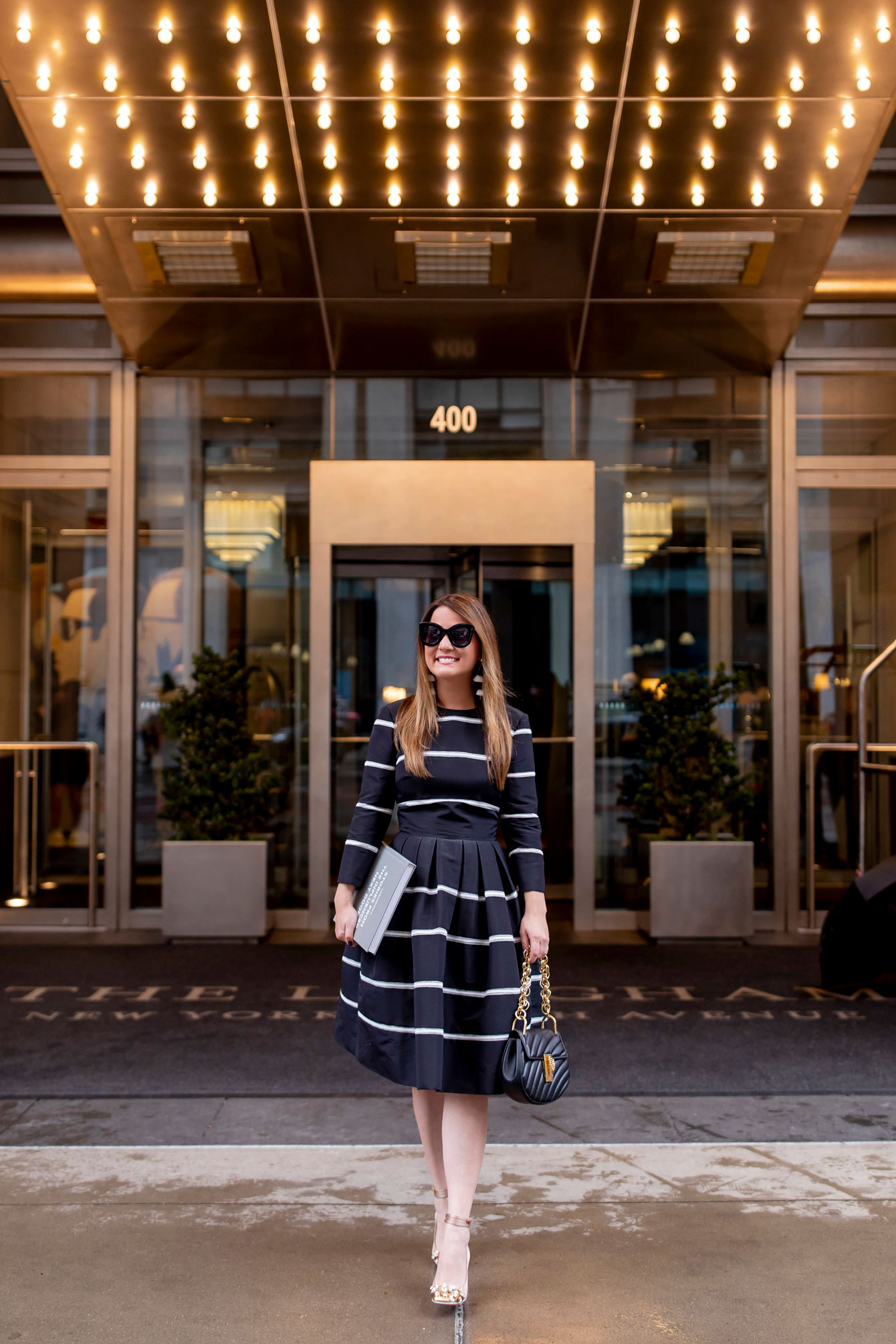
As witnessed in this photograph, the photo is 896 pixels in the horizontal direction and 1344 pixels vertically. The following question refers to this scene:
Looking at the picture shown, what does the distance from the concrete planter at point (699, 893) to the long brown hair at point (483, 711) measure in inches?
189

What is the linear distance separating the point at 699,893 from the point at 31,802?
4734mm

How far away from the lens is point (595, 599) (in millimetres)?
8188

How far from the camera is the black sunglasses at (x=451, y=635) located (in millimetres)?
3018

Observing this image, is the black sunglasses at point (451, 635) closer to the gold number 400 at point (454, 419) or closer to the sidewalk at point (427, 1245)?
the sidewalk at point (427, 1245)

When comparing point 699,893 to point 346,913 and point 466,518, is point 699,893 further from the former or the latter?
point 346,913

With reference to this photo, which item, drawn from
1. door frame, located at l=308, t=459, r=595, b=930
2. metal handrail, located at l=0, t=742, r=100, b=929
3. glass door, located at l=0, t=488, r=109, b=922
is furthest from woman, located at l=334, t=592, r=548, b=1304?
glass door, located at l=0, t=488, r=109, b=922

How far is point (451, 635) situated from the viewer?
3027mm

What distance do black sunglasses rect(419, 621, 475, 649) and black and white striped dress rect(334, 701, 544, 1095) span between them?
20cm

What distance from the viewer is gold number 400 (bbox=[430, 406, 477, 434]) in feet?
26.8

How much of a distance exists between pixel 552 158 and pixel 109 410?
3.69 meters

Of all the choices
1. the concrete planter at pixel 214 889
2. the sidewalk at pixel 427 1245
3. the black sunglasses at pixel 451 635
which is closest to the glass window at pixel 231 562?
the concrete planter at pixel 214 889

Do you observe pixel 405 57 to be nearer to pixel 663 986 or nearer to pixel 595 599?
pixel 595 599

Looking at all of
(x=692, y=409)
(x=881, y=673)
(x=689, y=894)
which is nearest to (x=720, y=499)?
(x=692, y=409)

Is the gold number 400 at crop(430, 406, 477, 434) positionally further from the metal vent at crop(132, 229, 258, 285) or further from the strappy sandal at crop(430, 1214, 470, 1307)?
the strappy sandal at crop(430, 1214, 470, 1307)
